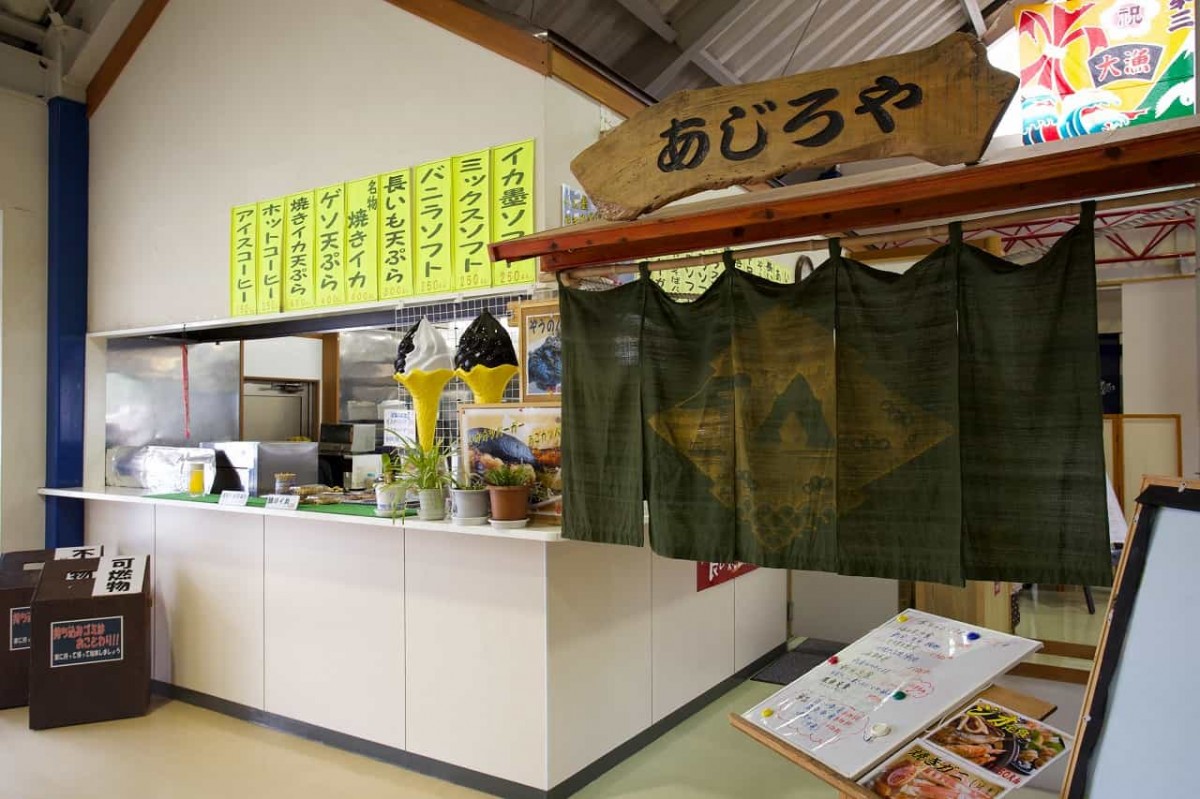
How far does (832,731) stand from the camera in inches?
99.3

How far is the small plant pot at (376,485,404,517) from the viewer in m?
3.62

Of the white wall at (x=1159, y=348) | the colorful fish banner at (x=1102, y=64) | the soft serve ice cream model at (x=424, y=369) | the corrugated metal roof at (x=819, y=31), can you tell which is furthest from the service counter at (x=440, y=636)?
the white wall at (x=1159, y=348)

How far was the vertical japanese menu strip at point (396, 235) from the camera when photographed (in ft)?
13.2

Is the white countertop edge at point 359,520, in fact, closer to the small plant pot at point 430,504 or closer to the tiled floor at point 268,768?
the small plant pot at point 430,504

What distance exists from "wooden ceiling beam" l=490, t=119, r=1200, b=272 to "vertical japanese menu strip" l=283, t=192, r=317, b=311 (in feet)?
7.48

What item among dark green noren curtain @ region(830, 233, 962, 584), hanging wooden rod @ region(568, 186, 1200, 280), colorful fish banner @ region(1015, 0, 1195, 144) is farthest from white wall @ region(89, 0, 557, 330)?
colorful fish banner @ region(1015, 0, 1195, 144)

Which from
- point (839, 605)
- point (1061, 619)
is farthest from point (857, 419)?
point (1061, 619)

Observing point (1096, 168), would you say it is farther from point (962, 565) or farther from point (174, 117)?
point (174, 117)

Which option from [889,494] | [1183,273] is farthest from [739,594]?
[1183,273]

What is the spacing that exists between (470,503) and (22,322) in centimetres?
445

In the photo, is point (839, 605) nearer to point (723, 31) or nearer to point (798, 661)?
point (798, 661)

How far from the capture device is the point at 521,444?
343cm

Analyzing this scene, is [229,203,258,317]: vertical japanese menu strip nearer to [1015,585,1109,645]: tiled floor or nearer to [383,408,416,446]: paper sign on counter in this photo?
[383,408,416,446]: paper sign on counter

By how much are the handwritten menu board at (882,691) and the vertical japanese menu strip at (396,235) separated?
274 cm
